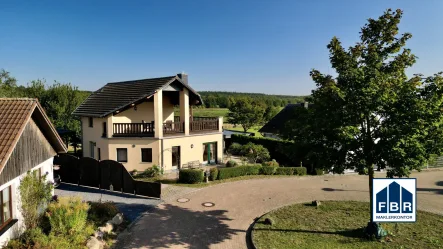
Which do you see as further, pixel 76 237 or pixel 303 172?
pixel 303 172

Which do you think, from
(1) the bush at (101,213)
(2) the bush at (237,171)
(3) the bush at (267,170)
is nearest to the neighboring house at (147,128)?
(2) the bush at (237,171)

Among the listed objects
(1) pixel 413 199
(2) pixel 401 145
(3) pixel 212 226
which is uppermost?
(2) pixel 401 145

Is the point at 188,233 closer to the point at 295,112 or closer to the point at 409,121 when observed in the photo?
the point at 295,112

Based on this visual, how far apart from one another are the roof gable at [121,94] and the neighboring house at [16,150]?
10.7 metres

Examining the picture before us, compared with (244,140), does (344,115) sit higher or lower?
higher

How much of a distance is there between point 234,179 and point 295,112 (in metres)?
10.2

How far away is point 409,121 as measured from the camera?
409 inches

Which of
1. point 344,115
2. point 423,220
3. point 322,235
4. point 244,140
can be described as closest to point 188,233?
point 322,235

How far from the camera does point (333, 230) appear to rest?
12.3m

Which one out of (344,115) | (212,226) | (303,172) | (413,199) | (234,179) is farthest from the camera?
(303,172)

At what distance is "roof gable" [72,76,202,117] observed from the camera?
918 inches

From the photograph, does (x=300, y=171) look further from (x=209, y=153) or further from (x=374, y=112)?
(x=374, y=112)

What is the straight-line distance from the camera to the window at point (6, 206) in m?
9.75

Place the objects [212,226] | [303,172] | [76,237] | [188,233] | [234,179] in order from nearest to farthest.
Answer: [76,237] → [188,233] → [212,226] → [234,179] → [303,172]
